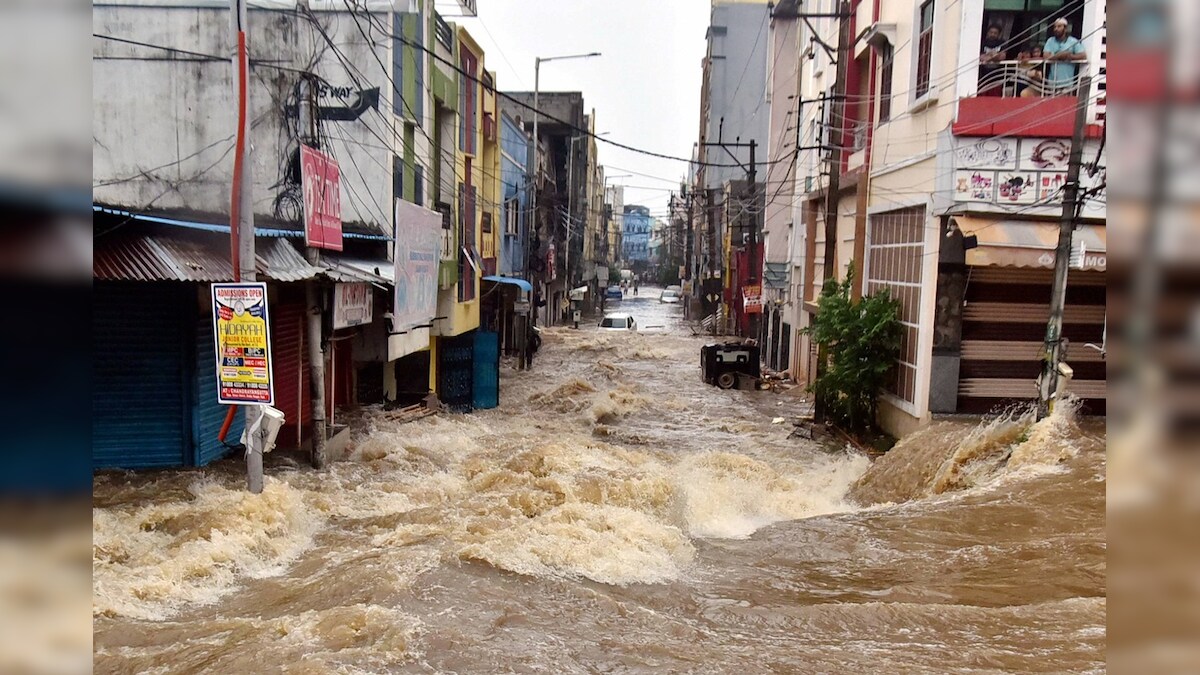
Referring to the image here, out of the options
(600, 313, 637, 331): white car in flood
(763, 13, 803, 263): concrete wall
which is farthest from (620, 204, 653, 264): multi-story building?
(763, 13, 803, 263): concrete wall

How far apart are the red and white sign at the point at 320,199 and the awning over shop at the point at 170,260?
2.11 ft

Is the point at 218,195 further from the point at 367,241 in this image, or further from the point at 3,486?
the point at 3,486

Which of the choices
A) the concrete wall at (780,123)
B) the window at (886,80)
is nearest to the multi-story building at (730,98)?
the concrete wall at (780,123)

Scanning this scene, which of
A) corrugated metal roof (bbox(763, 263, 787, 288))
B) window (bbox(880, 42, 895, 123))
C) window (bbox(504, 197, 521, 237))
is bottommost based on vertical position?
corrugated metal roof (bbox(763, 263, 787, 288))

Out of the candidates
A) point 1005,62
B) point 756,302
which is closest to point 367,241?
point 1005,62

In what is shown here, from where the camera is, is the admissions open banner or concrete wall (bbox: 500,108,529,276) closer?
the admissions open banner

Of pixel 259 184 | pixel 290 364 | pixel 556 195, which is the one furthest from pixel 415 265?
pixel 556 195

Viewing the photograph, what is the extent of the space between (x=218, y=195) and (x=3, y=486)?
1368 cm

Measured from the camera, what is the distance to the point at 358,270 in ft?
43.8

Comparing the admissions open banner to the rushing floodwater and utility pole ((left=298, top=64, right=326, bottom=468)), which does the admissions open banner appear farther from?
the rushing floodwater

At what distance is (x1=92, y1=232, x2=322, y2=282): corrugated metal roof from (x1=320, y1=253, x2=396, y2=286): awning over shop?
106cm

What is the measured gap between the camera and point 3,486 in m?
1.40

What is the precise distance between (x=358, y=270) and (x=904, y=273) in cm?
982

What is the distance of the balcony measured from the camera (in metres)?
12.0
